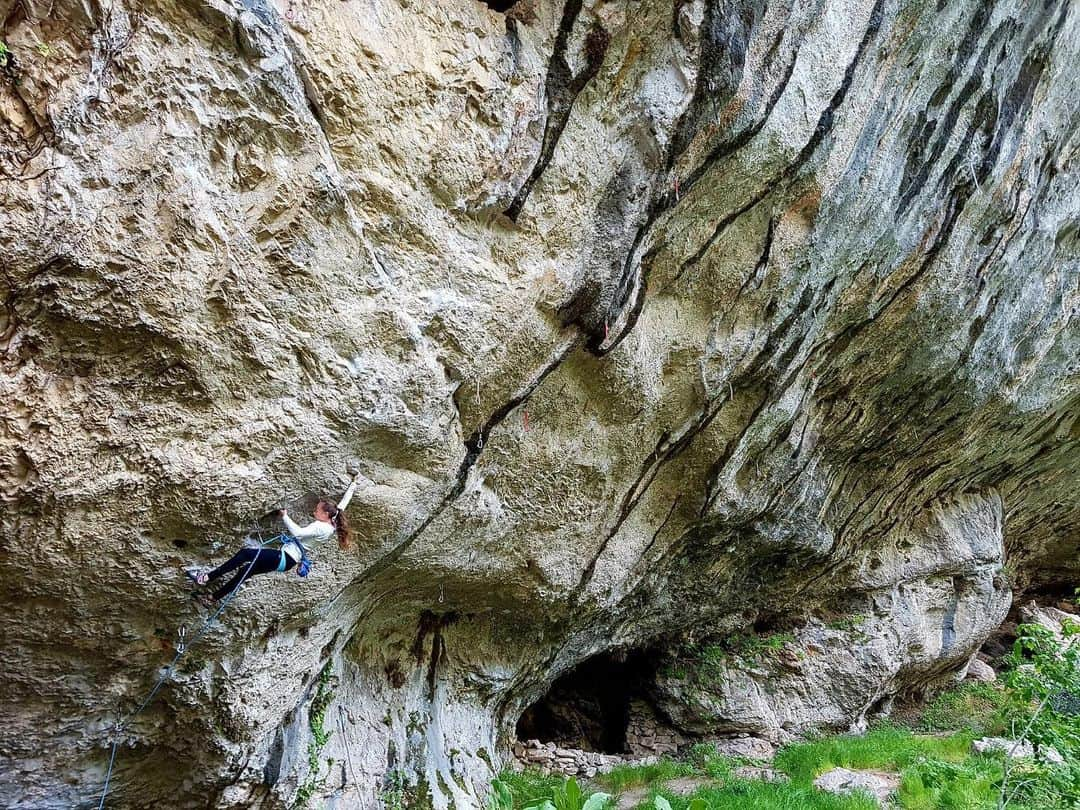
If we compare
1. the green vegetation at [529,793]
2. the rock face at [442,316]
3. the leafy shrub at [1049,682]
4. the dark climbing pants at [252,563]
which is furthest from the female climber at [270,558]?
the leafy shrub at [1049,682]

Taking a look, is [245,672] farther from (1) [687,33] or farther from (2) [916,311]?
(2) [916,311]

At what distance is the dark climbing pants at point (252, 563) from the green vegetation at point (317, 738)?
2.01 m

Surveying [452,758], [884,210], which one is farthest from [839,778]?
[884,210]

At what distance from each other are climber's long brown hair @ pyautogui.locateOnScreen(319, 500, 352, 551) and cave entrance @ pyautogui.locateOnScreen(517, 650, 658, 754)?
22.1ft

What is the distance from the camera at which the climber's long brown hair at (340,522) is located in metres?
3.92

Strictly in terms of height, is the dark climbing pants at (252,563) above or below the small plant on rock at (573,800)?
above

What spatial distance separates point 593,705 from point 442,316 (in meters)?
8.81

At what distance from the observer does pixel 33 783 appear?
3824 millimetres

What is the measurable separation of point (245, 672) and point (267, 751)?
79 centimetres

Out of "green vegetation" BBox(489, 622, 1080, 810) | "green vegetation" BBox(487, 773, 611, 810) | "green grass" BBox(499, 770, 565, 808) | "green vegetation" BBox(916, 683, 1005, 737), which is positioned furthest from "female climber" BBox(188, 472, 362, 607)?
"green vegetation" BBox(916, 683, 1005, 737)

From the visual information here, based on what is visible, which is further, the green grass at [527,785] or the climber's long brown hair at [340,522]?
the green grass at [527,785]

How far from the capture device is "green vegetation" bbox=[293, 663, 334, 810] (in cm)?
489

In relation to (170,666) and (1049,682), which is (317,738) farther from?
(1049,682)

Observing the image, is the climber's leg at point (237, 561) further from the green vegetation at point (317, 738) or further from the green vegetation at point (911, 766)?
the green vegetation at point (911, 766)
